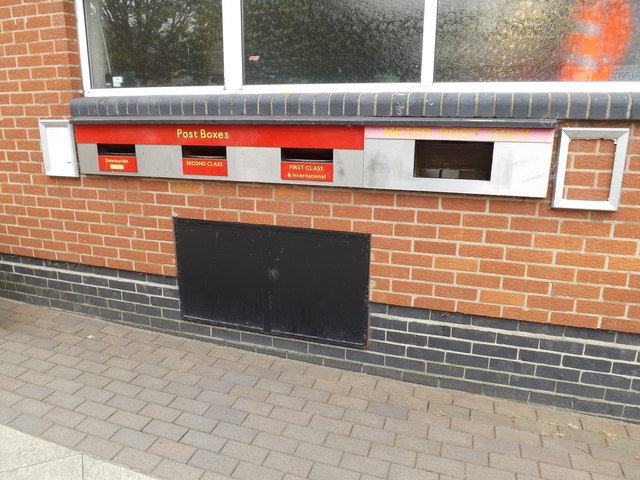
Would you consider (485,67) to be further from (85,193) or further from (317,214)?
(85,193)

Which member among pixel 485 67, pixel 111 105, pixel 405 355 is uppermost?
pixel 485 67

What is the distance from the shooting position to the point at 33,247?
446cm

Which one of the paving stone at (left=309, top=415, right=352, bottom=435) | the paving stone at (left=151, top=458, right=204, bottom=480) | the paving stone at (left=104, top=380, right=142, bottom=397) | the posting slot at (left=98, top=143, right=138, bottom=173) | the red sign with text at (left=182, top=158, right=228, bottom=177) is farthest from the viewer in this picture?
the posting slot at (left=98, top=143, right=138, bottom=173)

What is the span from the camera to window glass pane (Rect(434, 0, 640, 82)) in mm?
2756

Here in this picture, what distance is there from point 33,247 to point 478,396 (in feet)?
13.0

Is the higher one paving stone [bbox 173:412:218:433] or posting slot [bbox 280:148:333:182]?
posting slot [bbox 280:148:333:182]

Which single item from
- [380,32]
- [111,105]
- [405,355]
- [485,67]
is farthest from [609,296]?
[111,105]

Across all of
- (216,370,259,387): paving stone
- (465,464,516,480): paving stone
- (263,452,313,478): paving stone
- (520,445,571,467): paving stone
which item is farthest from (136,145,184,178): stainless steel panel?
(520,445,571,467): paving stone

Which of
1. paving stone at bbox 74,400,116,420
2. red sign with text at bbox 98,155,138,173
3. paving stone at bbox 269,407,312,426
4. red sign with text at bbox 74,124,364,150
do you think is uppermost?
red sign with text at bbox 74,124,364,150

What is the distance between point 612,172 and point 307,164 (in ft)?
5.90

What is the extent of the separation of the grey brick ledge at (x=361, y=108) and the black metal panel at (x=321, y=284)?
32.1 inches

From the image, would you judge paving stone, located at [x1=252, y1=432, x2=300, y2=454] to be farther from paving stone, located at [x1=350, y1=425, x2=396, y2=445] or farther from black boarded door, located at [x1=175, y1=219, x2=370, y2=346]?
black boarded door, located at [x1=175, y1=219, x2=370, y2=346]

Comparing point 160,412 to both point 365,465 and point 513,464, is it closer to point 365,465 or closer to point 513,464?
point 365,465

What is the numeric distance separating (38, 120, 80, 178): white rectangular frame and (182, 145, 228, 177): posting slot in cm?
108
